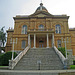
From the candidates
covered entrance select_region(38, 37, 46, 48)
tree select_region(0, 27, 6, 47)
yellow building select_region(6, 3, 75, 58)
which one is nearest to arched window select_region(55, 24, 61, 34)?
yellow building select_region(6, 3, 75, 58)

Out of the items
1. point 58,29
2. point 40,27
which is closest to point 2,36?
point 40,27

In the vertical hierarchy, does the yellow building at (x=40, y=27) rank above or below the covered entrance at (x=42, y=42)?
above

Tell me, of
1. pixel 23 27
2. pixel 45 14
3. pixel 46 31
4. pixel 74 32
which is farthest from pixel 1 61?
pixel 74 32

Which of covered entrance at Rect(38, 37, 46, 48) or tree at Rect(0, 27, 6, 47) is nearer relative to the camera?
covered entrance at Rect(38, 37, 46, 48)

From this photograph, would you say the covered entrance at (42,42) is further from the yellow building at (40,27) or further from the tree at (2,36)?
the tree at (2,36)

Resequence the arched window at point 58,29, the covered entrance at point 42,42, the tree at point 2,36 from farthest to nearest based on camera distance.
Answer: the tree at point 2,36
the arched window at point 58,29
the covered entrance at point 42,42

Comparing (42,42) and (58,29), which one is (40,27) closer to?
(42,42)

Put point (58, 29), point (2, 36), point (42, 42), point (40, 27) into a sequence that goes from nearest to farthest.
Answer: point (42, 42), point (58, 29), point (40, 27), point (2, 36)

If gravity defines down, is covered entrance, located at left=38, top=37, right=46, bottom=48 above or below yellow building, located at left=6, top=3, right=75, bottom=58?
below

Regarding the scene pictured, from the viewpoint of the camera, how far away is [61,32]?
30859mm

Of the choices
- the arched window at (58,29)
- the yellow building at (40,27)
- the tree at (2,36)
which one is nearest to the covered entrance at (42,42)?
the yellow building at (40,27)

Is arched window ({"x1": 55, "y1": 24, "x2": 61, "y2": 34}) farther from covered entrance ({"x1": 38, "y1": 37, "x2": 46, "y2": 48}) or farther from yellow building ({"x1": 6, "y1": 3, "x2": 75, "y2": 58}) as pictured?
covered entrance ({"x1": 38, "y1": 37, "x2": 46, "y2": 48})

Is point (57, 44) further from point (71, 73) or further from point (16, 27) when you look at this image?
point (71, 73)

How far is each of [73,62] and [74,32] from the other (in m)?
17.2
